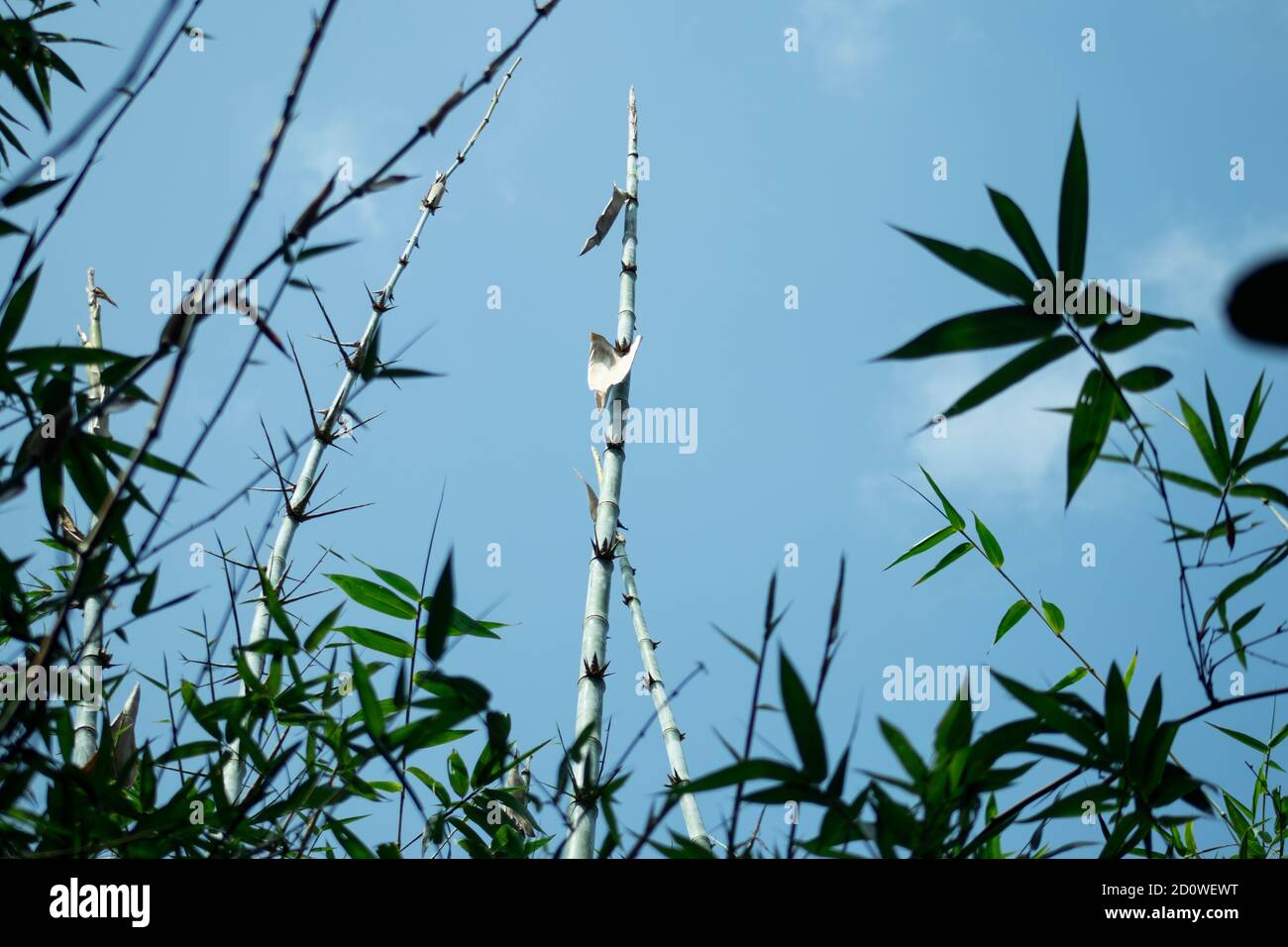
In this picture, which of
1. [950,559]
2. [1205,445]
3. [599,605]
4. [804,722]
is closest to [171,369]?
[804,722]

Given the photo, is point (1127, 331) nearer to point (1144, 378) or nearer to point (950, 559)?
point (1144, 378)

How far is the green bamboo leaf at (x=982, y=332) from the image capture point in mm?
911

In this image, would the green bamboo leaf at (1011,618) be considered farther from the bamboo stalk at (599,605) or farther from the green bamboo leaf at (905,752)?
the green bamboo leaf at (905,752)

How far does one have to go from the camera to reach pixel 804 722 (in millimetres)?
769

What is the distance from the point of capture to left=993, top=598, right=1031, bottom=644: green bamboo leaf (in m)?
1.82

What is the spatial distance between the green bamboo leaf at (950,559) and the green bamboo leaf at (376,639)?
1013mm

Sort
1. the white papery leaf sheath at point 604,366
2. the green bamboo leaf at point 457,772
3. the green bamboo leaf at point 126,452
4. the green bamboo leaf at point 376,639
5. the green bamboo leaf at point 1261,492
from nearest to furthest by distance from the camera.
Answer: the green bamboo leaf at point 126,452
the green bamboo leaf at point 1261,492
the green bamboo leaf at point 376,639
the green bamboo leaf at point 457,772
the white papery leaf sheath at point 604,366

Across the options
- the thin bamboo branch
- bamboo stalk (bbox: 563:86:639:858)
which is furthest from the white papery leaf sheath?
the thin bamboo branch

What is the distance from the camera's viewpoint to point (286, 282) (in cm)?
78

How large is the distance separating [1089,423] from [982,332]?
0.17 meters

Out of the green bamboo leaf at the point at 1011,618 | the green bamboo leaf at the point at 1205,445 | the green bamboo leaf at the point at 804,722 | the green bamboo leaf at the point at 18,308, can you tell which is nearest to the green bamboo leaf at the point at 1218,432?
the green bamboo leaf at the point at 1205,445
